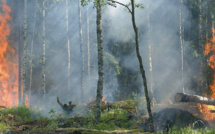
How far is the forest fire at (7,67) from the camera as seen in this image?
1869cm

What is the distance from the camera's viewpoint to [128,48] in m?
26.2

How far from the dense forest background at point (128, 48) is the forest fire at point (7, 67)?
0.71m

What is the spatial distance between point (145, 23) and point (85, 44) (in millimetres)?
9756

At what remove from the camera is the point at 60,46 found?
99.1ft

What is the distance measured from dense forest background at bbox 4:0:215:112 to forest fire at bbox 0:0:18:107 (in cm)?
71

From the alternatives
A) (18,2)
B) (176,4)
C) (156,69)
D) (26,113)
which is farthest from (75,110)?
(176,4)

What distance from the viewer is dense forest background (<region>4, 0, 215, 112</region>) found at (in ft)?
73.6

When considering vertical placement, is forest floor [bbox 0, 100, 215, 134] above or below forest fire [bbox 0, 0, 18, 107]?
below

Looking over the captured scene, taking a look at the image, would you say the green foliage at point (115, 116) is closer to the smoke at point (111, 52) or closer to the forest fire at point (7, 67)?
the forest fire at point (7, 67)

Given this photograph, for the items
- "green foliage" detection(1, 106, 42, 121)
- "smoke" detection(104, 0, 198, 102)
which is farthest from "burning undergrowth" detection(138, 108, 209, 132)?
"smoke" detection(104, 0, 198, 102)

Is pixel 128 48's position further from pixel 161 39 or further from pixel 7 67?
pixel 7 67

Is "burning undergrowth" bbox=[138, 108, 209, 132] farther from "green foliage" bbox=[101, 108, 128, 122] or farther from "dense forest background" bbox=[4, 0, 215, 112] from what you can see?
"dense forest background" bbox=[4, 0, 215, 112]

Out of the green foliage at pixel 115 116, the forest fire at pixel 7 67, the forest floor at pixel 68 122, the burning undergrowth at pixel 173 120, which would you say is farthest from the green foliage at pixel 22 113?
the forest fire at pixel 7 67

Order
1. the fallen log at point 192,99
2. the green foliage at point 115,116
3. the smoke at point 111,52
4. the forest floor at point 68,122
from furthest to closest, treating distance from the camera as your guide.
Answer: the smoke at point 111,52 → the green foliage at point 115,116 → the fallen log at point 192,99 → the forest floor at point 68,122
